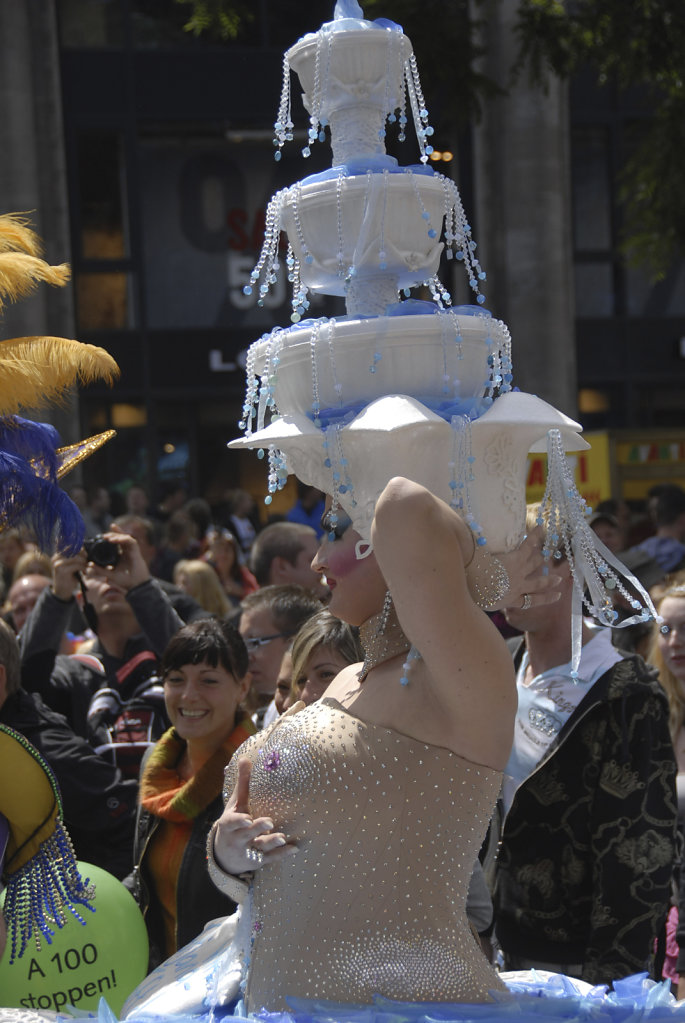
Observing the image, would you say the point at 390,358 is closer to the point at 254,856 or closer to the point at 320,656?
the point at 254,856

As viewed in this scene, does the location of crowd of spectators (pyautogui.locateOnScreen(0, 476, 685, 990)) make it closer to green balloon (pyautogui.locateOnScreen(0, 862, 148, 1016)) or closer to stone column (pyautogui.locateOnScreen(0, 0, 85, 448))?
green balloon (pyautogui.locateOnScreen(0, 862, 148, 1016))

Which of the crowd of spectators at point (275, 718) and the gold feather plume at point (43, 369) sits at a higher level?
the gold feather plume at point (43, 369)

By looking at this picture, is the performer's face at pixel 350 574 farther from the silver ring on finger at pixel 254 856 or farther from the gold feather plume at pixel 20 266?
the gold feather plume at pixel 20 266

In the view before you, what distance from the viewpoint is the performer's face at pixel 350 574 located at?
87.4 inches

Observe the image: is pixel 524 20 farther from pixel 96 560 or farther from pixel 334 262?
pixel 334 262

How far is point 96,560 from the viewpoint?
180 inches

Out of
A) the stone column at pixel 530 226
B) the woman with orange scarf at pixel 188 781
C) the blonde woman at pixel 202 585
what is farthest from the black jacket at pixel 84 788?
the stone column at pixel 530 226

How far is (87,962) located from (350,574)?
1705mm

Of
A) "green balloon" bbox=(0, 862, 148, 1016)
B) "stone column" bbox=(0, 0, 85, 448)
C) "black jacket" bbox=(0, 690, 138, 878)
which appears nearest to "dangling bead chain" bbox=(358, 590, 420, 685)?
"green balloon" bbox=(0, 862, 148, 1016)

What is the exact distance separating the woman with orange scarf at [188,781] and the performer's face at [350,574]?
1.43 meters

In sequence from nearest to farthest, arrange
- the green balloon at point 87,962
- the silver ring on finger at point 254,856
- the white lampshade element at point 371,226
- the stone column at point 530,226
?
the silver ring on finger at point 254,856
the white lampshade element at point 371,226
the green balloon at point 87,962
the stone column at point 530,226

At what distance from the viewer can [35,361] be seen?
2.60m

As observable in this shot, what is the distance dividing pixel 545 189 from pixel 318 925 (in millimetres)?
12762

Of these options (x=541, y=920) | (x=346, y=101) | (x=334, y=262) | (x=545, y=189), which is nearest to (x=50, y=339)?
(x=334, y=262)
